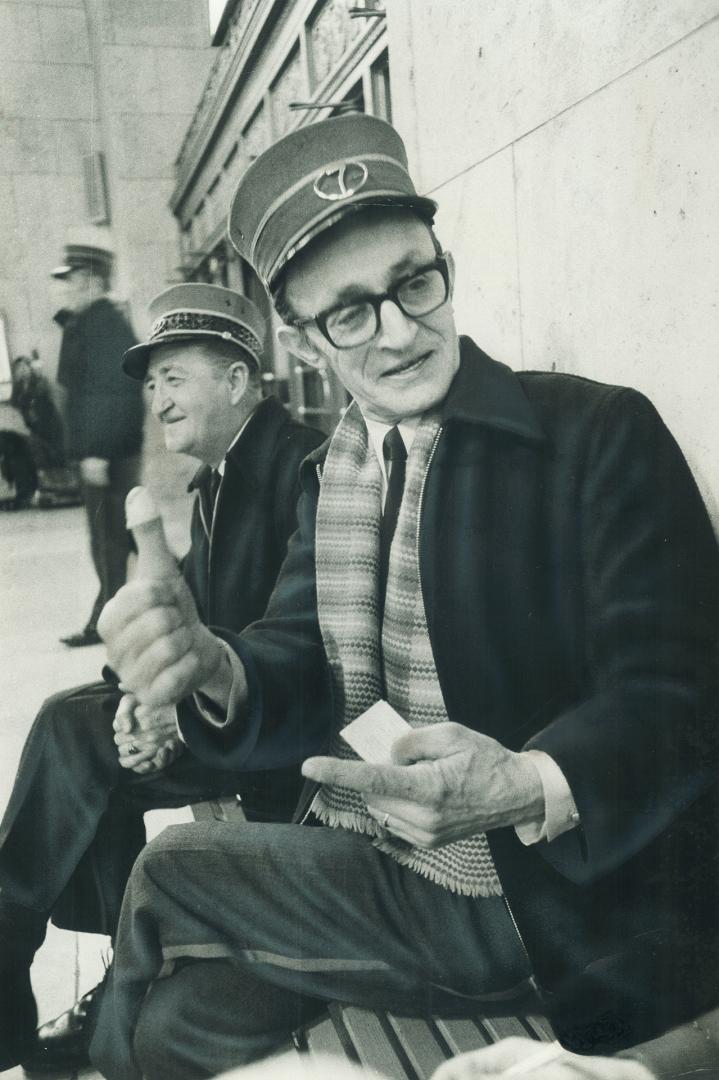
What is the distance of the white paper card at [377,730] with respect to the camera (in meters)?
1.46

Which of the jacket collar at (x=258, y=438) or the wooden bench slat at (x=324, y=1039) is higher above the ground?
the jacket collar at (x=258, y=438)

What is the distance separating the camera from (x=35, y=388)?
157 centimetres

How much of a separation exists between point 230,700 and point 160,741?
1.01 feet

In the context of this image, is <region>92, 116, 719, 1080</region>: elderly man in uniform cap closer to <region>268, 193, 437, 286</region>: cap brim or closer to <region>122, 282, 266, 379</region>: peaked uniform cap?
<region>268, 193, 437, 286</region>: cap brim

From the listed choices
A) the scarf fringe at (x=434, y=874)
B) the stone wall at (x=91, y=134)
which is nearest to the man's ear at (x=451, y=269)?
the stone wall at (x=91, y=134)

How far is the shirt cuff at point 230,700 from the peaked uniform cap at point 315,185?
637 mm

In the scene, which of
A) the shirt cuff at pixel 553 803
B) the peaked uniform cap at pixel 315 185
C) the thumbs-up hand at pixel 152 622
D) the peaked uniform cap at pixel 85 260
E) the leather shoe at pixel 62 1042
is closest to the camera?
the thumbs-up hand at pixel 152 622

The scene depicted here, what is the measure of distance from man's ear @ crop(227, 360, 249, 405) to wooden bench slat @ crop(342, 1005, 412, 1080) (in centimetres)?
113

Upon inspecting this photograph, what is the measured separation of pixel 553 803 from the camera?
52.4 inches

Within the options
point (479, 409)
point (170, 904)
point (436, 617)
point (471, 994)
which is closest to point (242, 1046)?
point (170, 904)

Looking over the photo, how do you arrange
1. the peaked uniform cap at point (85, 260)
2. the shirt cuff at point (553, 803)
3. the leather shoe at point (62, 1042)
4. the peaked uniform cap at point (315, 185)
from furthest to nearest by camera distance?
the leather shoe at point (62, 1042) → the peaked uniform cap at point (85, 260) → the peaked uniform cap at point (315, 185) → the shirt cuff at point (553, 803)

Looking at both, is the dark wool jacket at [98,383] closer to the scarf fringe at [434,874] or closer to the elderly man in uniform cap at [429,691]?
the elderly man in uniform cap at [429,691]

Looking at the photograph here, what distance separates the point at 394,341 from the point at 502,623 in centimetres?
48

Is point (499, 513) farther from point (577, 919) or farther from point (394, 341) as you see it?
point (577, 919)
